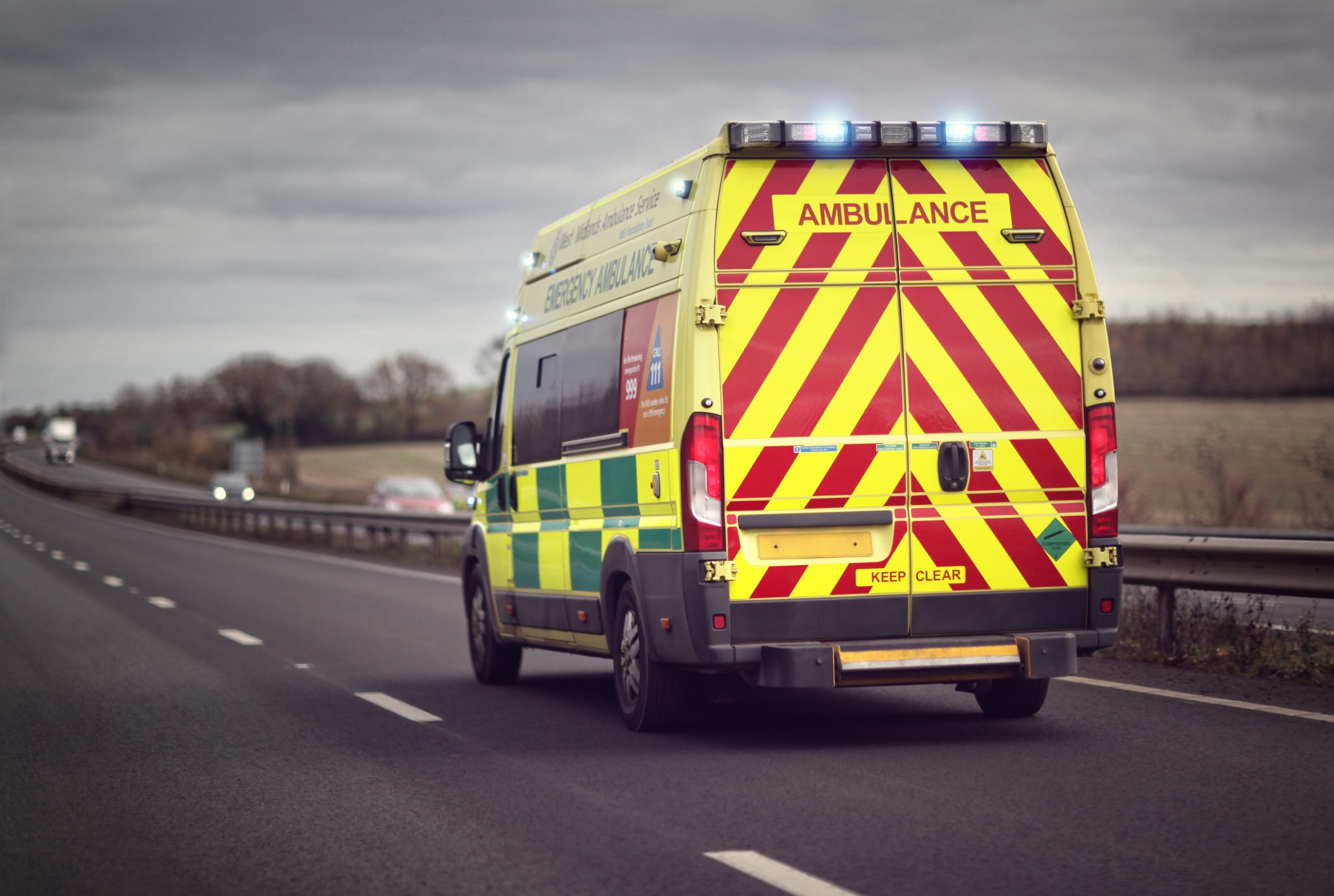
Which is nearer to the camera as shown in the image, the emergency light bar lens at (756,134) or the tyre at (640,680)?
the emergency light bar lens at (756,134)

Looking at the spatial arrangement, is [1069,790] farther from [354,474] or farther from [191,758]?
[354,474]

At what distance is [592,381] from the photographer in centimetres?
877

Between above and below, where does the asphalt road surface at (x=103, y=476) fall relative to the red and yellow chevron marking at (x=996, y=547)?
above

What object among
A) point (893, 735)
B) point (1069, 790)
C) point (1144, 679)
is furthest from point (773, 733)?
point (1144, 679)

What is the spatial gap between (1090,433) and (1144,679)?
8.42 ft

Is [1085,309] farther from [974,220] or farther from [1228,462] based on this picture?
[1228,462]

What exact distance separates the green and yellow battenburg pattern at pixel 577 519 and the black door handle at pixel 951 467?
1.22 m

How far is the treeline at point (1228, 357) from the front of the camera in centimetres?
4675

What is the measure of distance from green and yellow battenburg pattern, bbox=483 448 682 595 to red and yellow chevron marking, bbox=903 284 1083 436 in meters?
1.23

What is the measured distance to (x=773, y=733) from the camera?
26.9 ft

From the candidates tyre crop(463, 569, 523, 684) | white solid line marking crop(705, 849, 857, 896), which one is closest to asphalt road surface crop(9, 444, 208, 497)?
tyre crop(463, 569, 523, 684)

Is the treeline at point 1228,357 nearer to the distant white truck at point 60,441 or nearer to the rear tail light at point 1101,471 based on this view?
the rear tail light at point 1101,471

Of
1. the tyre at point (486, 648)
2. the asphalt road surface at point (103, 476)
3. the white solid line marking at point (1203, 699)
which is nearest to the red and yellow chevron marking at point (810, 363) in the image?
the white solid line marking at point (1203, 699)

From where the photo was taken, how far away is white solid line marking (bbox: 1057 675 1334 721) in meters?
8.04
